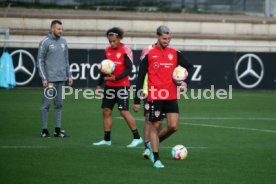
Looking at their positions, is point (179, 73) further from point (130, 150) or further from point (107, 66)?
point (107, 66)

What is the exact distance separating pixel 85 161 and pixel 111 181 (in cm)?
201

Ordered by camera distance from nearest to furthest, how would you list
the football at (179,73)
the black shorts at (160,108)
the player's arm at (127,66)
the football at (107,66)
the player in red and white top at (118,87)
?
the black shorts at (160,108) < the football at (179,73) < the football at (107,66) < the player's arm at (127,66) < the player in red and white top at (118,87)

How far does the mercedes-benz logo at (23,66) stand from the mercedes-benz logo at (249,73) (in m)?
7.20

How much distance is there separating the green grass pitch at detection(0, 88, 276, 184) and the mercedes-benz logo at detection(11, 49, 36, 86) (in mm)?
4829

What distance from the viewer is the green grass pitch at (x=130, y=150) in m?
12.8

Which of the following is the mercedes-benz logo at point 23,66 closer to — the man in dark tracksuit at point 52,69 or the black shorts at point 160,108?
the man in dark tracksuit at point 52,69

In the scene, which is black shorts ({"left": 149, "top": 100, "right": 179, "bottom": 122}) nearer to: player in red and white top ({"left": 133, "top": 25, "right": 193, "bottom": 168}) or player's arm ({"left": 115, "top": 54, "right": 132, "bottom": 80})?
player in red and white top ({"left": 133, "top": 25, "right": 193, "bottom": 168})

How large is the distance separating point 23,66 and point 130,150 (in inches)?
587

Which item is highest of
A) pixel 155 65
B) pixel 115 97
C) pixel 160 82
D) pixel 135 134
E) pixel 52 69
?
pixel 155 65

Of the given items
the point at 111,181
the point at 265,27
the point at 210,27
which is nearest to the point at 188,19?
the point at 210,27

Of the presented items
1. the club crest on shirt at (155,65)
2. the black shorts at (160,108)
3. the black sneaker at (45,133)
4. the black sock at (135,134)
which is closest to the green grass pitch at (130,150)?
the black sneaker at (45,133)

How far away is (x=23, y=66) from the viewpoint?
30.2 meters

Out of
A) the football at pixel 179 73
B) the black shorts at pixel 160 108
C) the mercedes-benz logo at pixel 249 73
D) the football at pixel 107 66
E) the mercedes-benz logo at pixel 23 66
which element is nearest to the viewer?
the black shorts at pixel 160 108

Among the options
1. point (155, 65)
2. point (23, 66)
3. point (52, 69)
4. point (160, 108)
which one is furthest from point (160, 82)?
point (23, 66)
